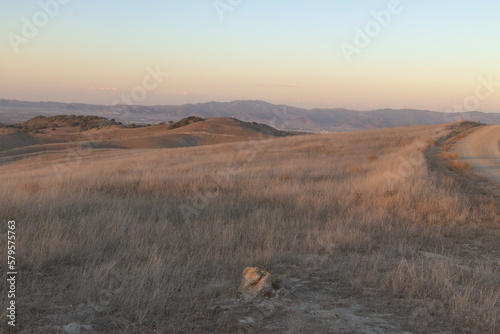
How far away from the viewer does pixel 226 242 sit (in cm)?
576

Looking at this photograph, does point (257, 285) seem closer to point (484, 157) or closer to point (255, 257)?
point (255, 257)

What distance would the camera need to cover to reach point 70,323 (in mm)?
3338

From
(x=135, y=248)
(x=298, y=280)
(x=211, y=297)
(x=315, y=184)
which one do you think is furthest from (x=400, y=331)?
(x=315, y=184)

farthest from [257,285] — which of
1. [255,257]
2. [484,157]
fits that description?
[484,157]

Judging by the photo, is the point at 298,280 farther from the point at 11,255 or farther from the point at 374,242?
the point at 11,255

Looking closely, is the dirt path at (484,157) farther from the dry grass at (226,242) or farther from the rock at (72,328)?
the rock at (72,328)

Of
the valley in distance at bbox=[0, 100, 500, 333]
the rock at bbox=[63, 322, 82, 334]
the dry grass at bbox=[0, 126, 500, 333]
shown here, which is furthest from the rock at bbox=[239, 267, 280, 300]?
the rock at bbox=[63, 322, 82, 334]

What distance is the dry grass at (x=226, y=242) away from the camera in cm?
385

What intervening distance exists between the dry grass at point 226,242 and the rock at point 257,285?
0.85 feet

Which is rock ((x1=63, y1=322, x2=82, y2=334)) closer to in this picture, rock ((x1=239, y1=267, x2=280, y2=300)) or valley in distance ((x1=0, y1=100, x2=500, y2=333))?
valley in distance ((x1=0, y1=100, x2=500, y2=333))

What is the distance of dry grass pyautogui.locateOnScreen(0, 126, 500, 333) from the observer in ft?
12.6

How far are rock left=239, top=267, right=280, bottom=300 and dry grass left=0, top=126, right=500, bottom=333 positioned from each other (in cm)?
26

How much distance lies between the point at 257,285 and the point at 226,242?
176 cm

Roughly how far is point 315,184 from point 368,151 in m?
14.0
